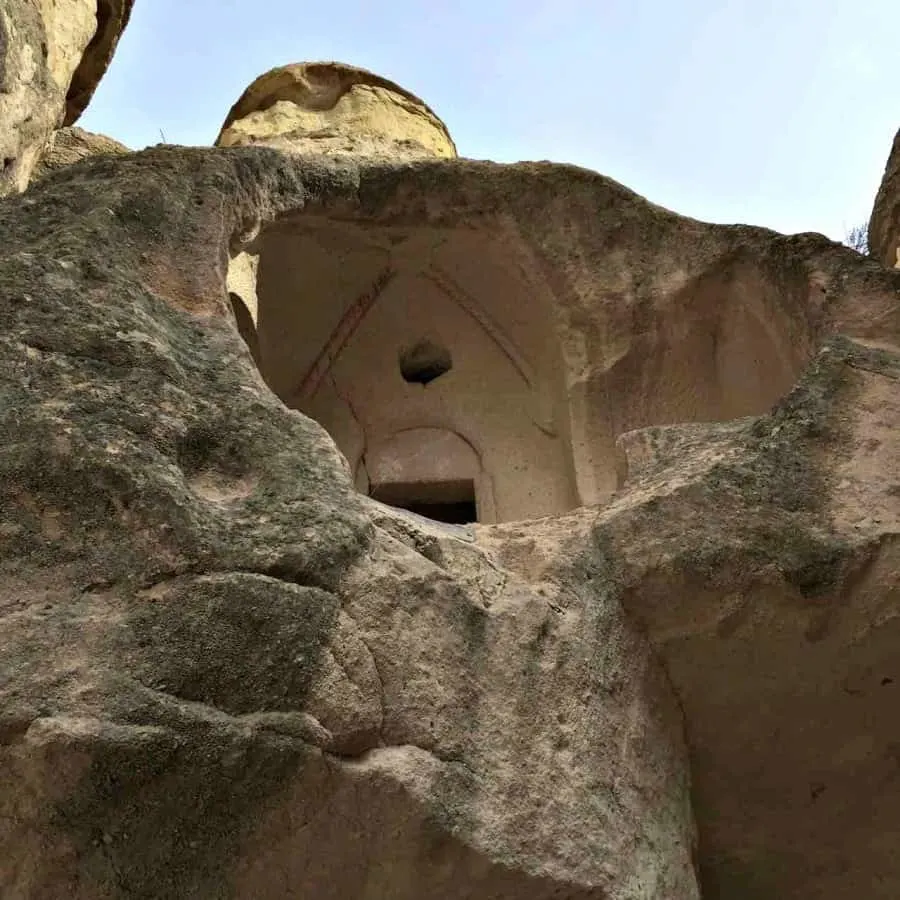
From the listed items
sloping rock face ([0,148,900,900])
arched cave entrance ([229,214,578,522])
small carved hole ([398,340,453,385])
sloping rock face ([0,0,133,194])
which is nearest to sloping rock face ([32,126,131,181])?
sloping rock face ([0,0,133,194])

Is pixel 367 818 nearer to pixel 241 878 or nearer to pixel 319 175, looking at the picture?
pixel 241 878

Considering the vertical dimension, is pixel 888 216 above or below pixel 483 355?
above

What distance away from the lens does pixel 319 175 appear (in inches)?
195

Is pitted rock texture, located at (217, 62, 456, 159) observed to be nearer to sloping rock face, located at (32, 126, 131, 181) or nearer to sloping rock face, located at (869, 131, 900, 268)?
sloping rock face, located at (32, 126, 131, 181)

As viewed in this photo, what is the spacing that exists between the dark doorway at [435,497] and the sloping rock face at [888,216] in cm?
299

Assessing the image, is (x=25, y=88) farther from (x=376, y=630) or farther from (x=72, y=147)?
(x=376, y=630)

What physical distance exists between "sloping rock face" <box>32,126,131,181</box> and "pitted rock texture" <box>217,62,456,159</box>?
178 centimetres

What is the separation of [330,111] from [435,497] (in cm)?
426

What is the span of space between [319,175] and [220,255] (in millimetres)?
1192

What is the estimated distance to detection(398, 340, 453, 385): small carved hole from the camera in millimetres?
5574

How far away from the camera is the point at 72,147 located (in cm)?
620

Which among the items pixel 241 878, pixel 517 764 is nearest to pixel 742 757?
pixel 517 764

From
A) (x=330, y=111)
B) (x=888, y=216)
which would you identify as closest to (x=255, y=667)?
(x=888, y=216)

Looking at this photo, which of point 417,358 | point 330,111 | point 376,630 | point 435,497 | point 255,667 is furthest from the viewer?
point 330,111
